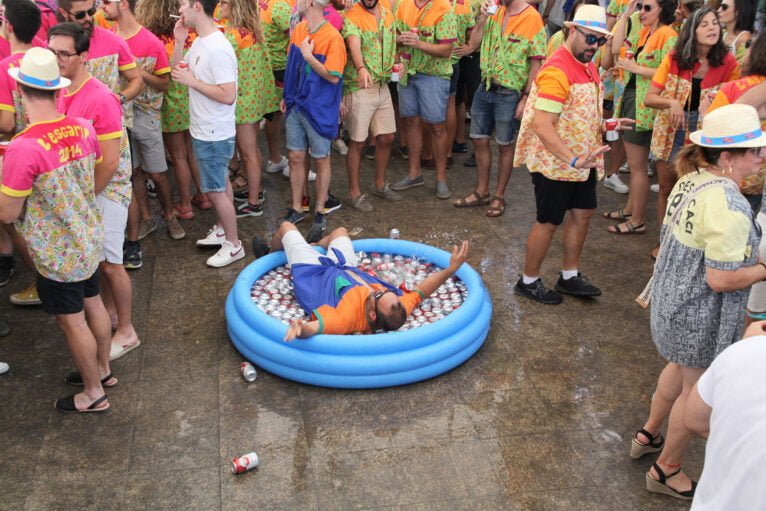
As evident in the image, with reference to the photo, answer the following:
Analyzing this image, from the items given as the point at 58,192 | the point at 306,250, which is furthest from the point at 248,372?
the point at 58,192

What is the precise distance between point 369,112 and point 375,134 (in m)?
0.25

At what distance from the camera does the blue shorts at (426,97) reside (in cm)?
720

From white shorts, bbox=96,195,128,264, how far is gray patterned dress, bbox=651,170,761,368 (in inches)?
121

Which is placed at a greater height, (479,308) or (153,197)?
(479,308)

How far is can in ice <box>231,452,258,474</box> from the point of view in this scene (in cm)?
384

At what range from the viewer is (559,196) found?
17.5 feet

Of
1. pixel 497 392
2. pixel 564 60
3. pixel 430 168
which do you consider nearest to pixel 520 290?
pixel 497 392

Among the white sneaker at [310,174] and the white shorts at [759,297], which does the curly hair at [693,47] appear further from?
the white sneaker at [310,174]

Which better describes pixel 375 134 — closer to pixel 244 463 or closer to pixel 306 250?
pixel 306 250

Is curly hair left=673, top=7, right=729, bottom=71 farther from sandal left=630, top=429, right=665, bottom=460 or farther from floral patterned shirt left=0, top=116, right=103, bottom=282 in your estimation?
floral patterned shirt left=0, top=116, right=103, bottom=282

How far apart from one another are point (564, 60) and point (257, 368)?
2805 mm

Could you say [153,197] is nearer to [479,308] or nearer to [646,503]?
[479,308]

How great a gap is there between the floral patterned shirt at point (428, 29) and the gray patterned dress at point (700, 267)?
12.2ft

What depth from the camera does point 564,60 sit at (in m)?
5.04
